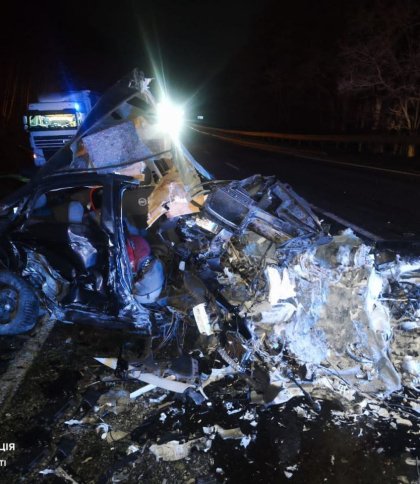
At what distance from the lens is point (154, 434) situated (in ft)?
8.70

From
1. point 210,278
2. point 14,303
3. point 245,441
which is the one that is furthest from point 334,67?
point 245,441

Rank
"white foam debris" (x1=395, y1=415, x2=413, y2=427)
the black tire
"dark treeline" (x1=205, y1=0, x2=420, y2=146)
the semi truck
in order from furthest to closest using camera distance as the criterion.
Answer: "dark treeline" (x1=205, y1=0, x2=420, y2=146) → the semi truck → the black tire → "white foam debris" (x1=395, y1=415, x2=413, y2=427)

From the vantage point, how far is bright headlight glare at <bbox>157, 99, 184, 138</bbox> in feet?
16.5

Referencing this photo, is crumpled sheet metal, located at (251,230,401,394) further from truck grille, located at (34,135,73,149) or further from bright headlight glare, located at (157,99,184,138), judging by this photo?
truck grille, located at (34,135,73,149)

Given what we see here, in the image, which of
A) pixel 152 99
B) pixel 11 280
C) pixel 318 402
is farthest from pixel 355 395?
pixel 152 99

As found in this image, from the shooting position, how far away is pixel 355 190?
10102 mm

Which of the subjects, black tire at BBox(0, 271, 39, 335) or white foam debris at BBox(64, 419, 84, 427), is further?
black tire at BBox(0, 271, 39, 335)

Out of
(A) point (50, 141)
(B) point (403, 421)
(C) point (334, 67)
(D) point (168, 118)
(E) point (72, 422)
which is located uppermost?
(C) point (334, 67)

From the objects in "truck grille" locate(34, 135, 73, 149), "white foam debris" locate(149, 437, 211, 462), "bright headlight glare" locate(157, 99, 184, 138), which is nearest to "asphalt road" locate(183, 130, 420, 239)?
"bright headlight glare" locate(157, 99, 184, 138)

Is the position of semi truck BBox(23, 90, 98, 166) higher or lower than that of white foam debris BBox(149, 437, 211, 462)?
higher

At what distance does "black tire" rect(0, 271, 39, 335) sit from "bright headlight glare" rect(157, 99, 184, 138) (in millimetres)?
2541

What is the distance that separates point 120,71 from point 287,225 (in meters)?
58.9

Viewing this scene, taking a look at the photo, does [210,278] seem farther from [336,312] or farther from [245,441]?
[245,441]

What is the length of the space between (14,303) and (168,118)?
2.88 meters
